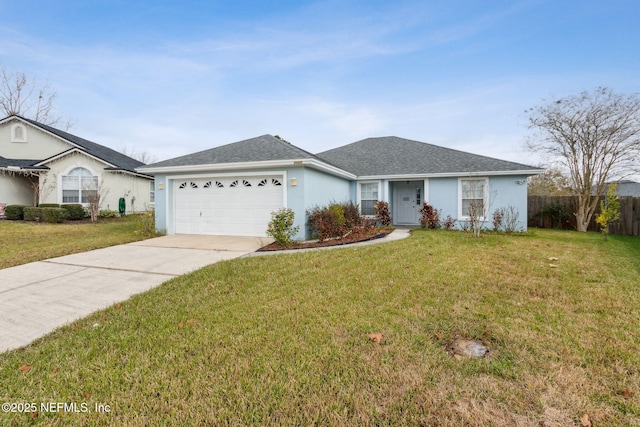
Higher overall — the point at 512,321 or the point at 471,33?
the point at 471,33

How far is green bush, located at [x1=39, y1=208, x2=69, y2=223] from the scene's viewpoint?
14.0 meters

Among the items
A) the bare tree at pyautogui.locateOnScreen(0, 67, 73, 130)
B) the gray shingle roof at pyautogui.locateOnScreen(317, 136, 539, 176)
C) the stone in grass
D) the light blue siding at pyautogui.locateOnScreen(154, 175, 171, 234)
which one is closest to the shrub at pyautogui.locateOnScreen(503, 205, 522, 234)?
the gray shingle roof at pyautogui.locateOnScreen(317, 136, 539, 176)

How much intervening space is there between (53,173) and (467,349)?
22.7 meters

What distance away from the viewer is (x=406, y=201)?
49.4 feet

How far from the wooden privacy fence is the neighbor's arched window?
2471 centimetres

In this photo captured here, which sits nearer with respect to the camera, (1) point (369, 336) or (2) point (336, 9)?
(1) point (369, 336)

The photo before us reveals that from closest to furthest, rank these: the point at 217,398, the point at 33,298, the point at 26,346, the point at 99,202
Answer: the point at 217,398 → the point at 26,346 → the point at 33,298 → the point at 99,202

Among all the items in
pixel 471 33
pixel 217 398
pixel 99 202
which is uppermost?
pixel 471 33

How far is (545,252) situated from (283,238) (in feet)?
23.6

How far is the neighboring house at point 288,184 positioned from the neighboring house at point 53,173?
8.93 metres

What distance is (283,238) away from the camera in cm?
857

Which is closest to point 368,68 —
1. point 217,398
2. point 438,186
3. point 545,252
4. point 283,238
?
point 438,186

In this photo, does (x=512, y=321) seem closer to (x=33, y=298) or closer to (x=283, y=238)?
(x=283, y=238)

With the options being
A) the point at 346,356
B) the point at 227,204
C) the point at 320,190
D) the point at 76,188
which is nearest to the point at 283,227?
the point at 320,190
